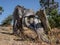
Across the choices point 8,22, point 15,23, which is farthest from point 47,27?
point 8,22

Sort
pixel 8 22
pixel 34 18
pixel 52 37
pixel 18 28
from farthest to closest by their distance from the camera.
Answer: pixel 8 22 → pixel 18 28 → pixel 34 18 → pixel 52 37

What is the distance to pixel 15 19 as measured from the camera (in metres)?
19.5

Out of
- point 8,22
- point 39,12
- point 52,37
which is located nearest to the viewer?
point 52,37

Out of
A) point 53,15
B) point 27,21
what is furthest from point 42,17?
point 53,15

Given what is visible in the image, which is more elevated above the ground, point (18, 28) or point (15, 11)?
point (15, 11)

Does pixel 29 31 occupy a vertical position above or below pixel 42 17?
below

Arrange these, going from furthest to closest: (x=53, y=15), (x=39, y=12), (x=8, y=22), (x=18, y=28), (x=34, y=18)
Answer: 1. (x=8, y=22)
2. (x=53, y=15)
3. (x=18, y=28)
4. (x=34, y=18)
5. (x=39, y=12)

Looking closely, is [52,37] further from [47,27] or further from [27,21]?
[27,21]

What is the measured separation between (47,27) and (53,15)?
2395 centimetres

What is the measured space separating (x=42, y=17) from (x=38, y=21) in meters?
0.43

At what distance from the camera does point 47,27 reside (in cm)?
1345

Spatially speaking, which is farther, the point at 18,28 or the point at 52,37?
the point at 18,28

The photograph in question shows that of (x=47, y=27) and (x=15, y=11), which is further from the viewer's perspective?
(x=15, y=11)

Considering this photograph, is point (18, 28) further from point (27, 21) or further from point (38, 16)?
point (38, 16)
